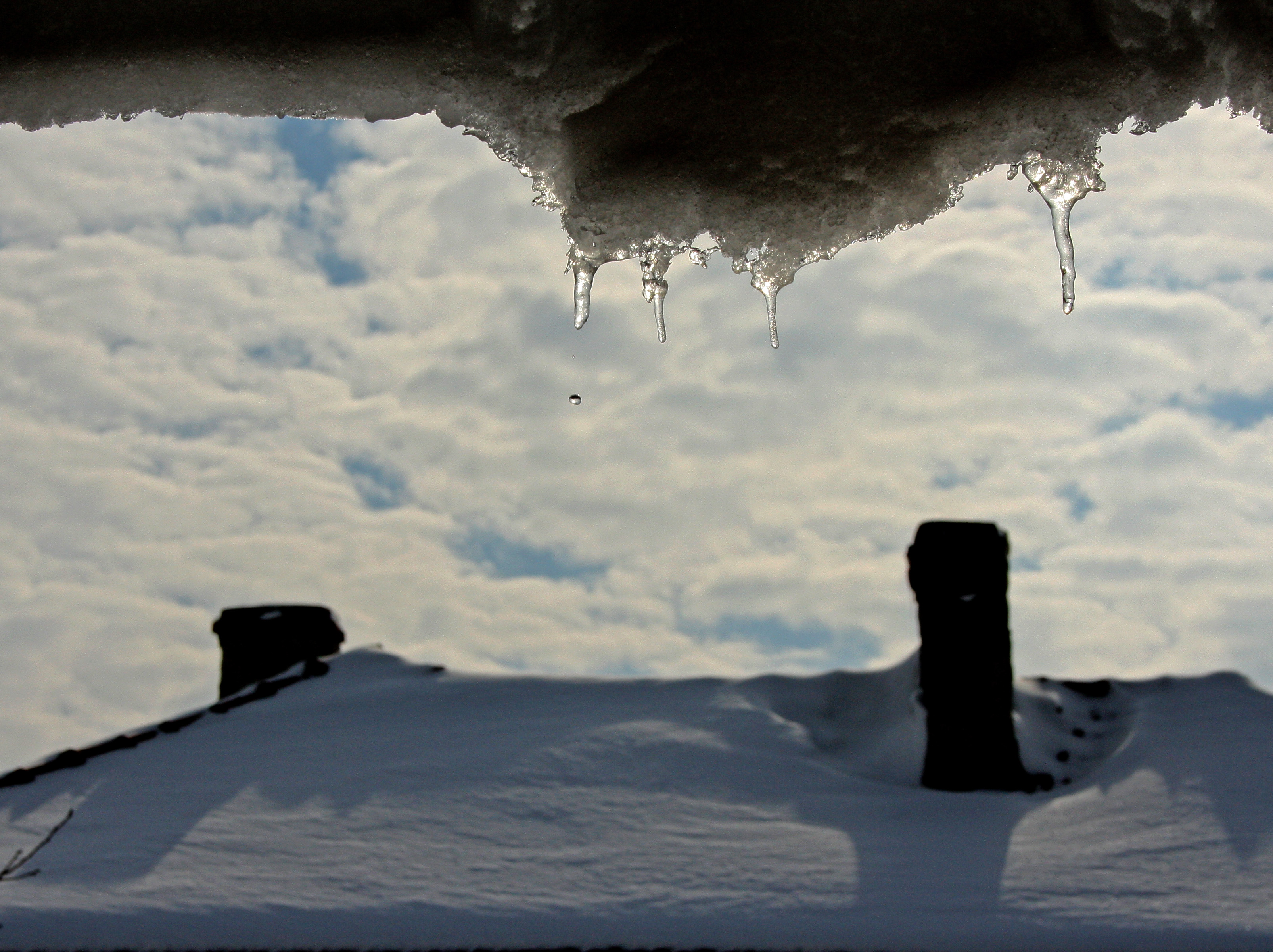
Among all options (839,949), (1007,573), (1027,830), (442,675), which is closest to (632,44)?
(839,949)

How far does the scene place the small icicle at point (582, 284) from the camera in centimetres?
139

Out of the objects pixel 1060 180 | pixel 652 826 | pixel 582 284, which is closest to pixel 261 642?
pixel 652 826

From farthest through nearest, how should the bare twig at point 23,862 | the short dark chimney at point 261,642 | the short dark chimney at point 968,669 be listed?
1. the short dark chimney at point 261,642
2. the short dark chimney at point 968,669
3. the bare twig at point 23,862

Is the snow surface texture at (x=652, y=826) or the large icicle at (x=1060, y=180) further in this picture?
the snow surface texture at (x=652, y=826)

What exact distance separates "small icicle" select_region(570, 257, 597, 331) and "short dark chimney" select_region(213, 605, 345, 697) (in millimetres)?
8172

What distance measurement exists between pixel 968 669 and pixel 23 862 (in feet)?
16.6

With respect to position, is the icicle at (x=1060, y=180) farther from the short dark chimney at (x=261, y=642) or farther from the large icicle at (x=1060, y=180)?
the short dark chimney at (x=261, y=642)

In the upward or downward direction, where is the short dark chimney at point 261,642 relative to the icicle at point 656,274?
upward

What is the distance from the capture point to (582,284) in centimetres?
169

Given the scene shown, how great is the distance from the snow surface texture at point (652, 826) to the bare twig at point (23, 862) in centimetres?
8

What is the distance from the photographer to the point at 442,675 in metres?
8.91

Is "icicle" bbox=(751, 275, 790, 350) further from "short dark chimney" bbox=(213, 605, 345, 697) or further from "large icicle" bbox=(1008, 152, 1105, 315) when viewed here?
"short dark chimney" bbox=(213, 605, 345, 697)

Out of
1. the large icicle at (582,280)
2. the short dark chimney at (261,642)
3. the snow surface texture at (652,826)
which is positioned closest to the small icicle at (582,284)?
the large icicle at (582,280)

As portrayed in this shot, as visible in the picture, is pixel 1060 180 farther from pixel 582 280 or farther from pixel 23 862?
pixel 23 862
